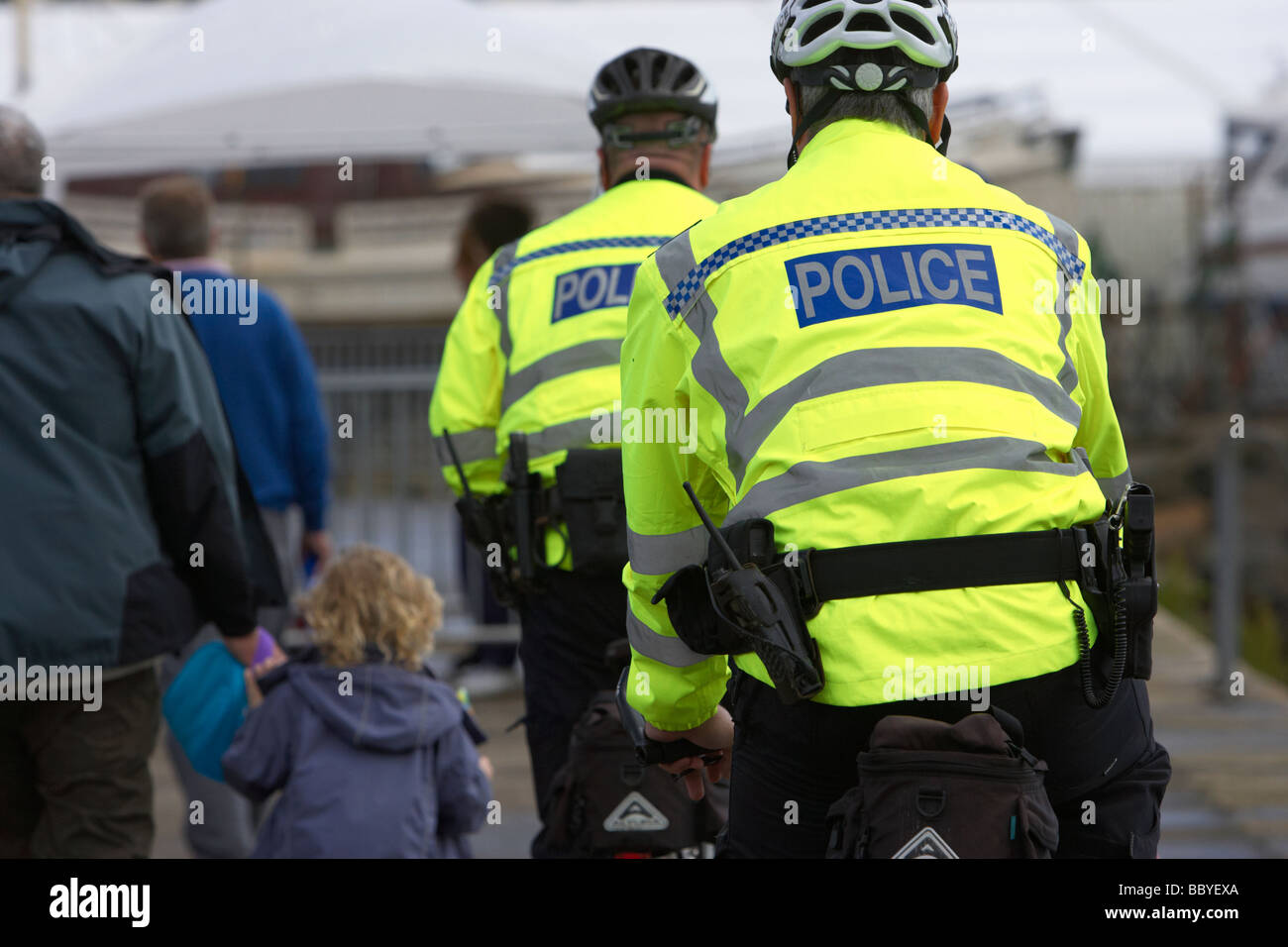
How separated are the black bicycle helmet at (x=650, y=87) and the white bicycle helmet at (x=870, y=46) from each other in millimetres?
1416

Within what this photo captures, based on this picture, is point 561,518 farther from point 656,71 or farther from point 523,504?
point 656,71

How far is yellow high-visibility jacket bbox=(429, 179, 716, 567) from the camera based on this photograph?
3775 mm

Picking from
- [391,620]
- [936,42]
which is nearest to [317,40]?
[391,620]

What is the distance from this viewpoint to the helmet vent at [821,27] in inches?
98.4

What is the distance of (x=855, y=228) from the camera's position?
2.38m

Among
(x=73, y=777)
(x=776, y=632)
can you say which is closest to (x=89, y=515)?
(x=73, y=777)

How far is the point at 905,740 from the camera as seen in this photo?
2.16 m

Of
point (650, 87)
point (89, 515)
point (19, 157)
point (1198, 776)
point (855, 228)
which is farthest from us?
point (1198, 776)

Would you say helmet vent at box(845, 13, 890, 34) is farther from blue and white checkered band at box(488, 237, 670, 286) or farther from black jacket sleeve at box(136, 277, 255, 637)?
black jacket sleeve at box(136, 277, 255, 637)

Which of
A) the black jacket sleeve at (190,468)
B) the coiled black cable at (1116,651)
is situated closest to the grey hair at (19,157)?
the black jacket sleeve at (190,468)

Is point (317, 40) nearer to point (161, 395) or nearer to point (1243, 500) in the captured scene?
point (161, 395)

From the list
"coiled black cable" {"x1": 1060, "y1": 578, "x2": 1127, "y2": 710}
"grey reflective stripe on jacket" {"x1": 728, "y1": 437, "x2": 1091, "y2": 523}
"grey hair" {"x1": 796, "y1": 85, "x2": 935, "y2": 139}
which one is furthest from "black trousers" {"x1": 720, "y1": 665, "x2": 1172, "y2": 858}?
"grey hair" {"x1": 796, "y1": 85, "x2": 935, "y2": 139}

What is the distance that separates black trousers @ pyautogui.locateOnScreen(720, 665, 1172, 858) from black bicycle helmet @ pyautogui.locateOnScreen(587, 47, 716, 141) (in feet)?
6.22

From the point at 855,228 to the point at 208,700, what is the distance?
244 cm
